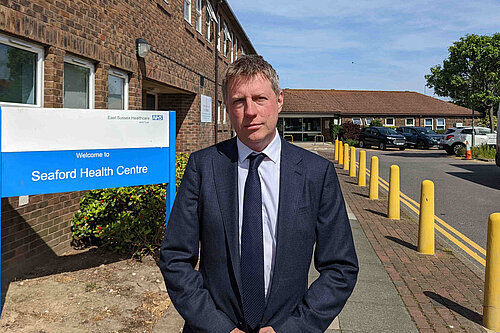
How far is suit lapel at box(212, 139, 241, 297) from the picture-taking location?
1916mm

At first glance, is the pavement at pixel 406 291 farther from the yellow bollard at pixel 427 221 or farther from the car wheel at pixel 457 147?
the car wheel at pixel 457 147

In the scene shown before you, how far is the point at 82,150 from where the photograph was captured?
4527 millimetres

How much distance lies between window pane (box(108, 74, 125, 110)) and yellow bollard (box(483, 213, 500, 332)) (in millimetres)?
5916

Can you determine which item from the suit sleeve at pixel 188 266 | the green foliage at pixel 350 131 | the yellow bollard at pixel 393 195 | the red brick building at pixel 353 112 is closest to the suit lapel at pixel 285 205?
the suit sleeve at pixel 188 266

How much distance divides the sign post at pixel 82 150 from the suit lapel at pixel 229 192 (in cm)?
277

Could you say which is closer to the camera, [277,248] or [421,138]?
[277,248]

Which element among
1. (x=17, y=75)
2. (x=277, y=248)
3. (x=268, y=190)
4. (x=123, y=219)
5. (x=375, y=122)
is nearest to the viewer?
(x=277, y=248)

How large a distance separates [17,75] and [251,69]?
4.24 meters

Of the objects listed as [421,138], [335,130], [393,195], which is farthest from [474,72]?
[393,195]

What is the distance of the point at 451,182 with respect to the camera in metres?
14.3

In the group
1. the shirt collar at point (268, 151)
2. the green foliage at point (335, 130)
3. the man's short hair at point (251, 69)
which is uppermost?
the green foliage at point (335, 130)

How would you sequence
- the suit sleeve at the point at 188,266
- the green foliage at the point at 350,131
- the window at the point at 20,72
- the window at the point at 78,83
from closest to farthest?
the suit sleeve at the point at 188,266, the window at the point at 20,72, the window at the point at 78,83, the green foliage at the point at 350,131

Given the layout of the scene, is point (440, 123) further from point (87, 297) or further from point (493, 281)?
point (87, 297)

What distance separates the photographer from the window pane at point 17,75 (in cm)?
506
